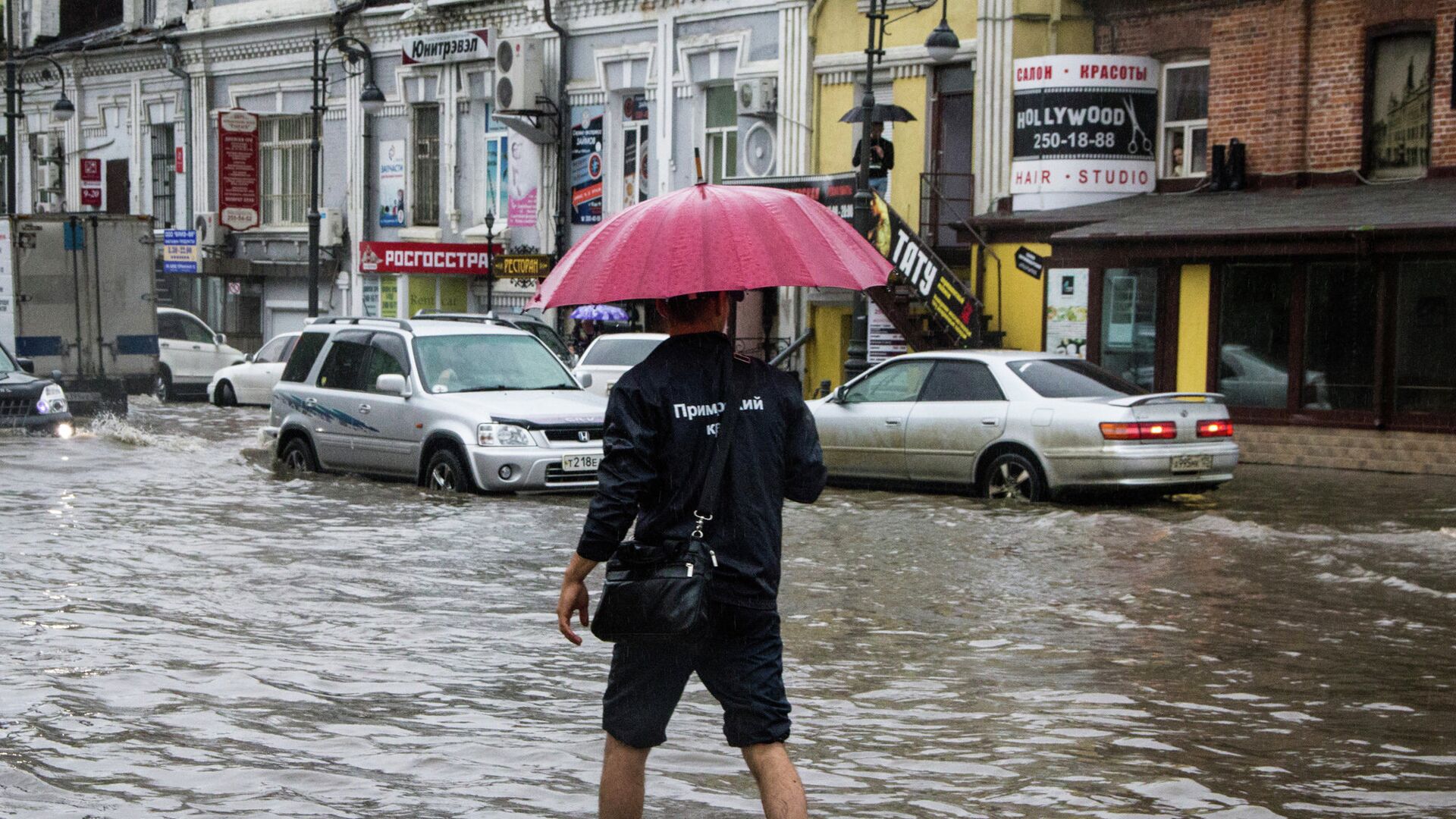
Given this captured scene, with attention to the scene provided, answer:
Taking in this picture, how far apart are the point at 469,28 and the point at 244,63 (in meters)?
8.52

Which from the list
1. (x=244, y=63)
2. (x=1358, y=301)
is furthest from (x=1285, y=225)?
(x=244, y=63)

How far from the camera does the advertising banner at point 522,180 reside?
36.4m

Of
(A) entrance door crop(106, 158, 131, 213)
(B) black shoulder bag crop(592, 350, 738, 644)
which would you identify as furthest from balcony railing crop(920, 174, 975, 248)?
(A) entrance door crop(106, 158, 131, 213)

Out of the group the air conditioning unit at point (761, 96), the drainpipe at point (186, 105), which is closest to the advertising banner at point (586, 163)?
the air conditioning unit at point (761, 96)

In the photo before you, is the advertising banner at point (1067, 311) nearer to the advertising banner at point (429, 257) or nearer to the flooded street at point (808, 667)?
the flooded street at point (808, 667)

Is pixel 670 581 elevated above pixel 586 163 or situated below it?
below

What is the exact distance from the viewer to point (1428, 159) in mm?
22641

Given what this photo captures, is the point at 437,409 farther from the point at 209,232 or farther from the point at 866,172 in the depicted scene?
the point at 209,232

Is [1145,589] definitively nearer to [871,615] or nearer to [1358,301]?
[871,615]

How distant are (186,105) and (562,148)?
14.1m

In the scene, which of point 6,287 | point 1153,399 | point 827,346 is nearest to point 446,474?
point 1153,399

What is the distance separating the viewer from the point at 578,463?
1623cm

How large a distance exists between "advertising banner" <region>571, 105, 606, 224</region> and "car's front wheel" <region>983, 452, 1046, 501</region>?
19272mm

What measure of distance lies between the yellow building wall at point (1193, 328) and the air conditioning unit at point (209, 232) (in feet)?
85.7
